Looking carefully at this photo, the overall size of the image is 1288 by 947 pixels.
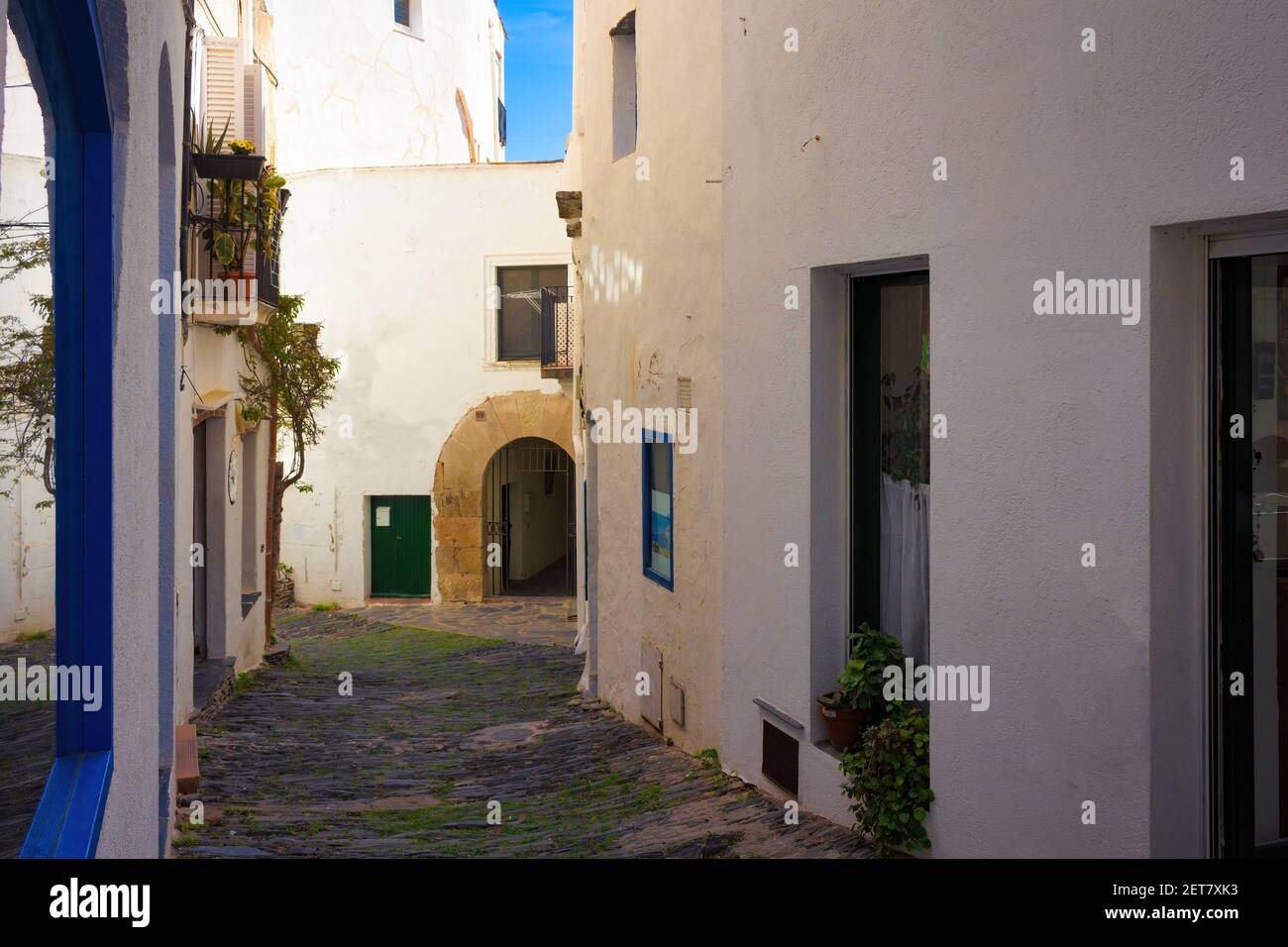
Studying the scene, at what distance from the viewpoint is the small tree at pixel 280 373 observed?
43.4ft

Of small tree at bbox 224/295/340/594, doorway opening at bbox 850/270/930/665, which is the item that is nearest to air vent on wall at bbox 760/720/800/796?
doorway opening at bbox 850/270/930/665

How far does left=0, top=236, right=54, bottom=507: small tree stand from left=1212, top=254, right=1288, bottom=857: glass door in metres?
3.43

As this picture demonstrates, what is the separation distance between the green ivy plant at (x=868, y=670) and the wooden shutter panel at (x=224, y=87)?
25.4ft

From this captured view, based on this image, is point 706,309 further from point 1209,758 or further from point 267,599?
point 267,599

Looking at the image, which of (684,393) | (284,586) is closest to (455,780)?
(684,393)

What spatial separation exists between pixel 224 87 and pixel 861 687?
8161 millimetres

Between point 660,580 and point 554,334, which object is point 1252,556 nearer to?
point 660,580

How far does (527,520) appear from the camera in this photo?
80.3 ft

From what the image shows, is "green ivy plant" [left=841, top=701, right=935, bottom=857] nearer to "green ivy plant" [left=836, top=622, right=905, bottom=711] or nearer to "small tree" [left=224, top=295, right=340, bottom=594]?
"green ivy plant" [left=836, top=622, right=905, bottom=711]

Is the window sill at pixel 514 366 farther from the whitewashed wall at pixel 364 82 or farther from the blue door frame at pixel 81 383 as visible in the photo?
the blue door frame at pixel 81 383

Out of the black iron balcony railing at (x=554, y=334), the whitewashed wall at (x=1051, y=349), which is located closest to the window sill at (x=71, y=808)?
the whitewashed wall at (x=1051, y=349)

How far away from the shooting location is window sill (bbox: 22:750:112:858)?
269cm

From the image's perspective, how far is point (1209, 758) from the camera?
4.26 metres
